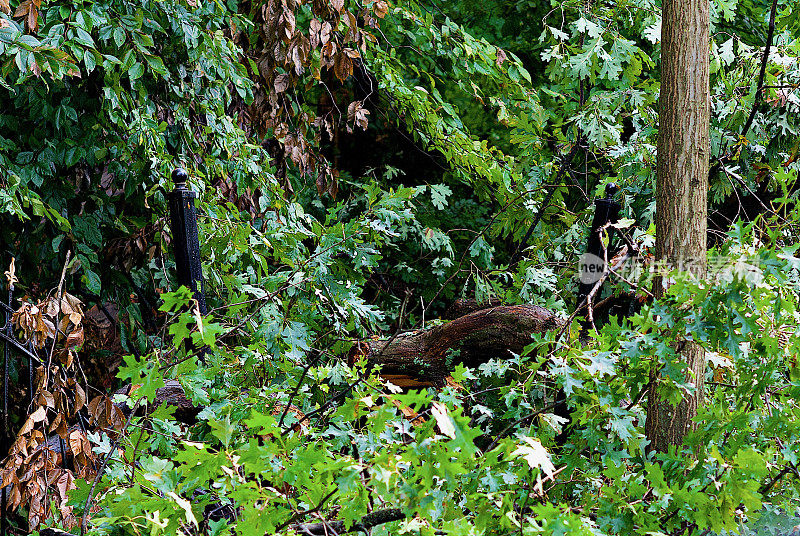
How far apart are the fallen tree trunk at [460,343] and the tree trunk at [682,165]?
1129 mm

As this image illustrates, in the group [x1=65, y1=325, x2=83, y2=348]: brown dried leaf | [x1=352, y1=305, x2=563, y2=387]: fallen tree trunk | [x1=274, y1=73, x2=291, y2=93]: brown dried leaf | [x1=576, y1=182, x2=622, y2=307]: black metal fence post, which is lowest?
[x1=352, y1=305, x2=563, y2=387]: fallen tree trunk

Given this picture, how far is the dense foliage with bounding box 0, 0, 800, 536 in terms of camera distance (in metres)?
1.24

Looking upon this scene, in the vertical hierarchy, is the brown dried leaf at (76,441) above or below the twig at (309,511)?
below

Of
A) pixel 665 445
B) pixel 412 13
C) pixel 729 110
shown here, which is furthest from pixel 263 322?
pixel 412 13

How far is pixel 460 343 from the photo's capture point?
3.18m

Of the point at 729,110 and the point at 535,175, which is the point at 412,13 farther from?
the point at 729,110

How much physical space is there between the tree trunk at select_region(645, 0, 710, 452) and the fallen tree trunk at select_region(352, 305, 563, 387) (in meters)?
1.13

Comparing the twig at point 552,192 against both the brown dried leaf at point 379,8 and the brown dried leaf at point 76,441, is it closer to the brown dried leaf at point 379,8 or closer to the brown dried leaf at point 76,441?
the brown dried leaf at point 379,8

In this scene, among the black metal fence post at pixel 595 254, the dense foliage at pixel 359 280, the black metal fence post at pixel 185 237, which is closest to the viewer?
the dense foliage at pixel 359 280

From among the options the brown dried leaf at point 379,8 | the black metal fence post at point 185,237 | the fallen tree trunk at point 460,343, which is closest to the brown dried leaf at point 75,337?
the black metal fence post at point 185,237

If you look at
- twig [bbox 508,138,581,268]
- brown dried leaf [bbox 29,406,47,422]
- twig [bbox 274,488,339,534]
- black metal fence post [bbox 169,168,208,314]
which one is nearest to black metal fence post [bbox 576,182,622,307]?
twig [bbox 508,138,581,268]

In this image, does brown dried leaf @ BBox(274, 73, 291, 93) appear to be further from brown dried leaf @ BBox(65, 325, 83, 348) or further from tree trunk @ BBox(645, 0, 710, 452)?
tree trunk @ BBox(645, 0, 710, 452)

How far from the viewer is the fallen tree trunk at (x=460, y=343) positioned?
3012 mm

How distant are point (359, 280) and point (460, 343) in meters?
1.30
